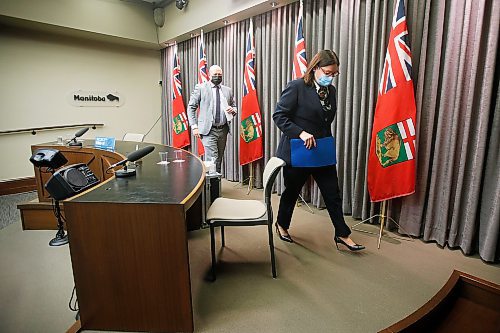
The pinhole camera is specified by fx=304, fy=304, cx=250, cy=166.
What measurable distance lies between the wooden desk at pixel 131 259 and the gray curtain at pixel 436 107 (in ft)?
6.23

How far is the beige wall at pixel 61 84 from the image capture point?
4145 mm

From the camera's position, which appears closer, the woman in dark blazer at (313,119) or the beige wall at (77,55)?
the woman in dark blazer at (313,119)

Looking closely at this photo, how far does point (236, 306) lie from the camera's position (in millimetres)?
1639

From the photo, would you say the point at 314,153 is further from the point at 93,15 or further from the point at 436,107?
the point at 93,15

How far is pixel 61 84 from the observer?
4.57m

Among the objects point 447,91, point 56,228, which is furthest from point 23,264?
point 447,91

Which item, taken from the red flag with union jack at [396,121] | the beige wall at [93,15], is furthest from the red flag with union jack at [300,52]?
the beige wall at [93,15]

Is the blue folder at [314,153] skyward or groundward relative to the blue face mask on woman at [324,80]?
groundward

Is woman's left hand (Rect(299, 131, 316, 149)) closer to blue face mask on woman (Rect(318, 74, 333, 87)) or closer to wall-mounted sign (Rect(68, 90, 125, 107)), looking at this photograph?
blue face mask on woman (Rect(318, 74, 333, 87))

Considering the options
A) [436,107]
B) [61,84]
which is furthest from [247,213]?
[61,84]

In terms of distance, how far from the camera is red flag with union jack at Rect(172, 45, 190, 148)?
5086mm

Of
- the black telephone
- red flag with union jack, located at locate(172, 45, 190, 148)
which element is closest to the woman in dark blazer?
the black telephone

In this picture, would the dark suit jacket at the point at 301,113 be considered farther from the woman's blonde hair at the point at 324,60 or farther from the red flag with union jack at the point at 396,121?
the red flag with union jack at the point at 396,121

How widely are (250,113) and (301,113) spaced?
5.80 feet
